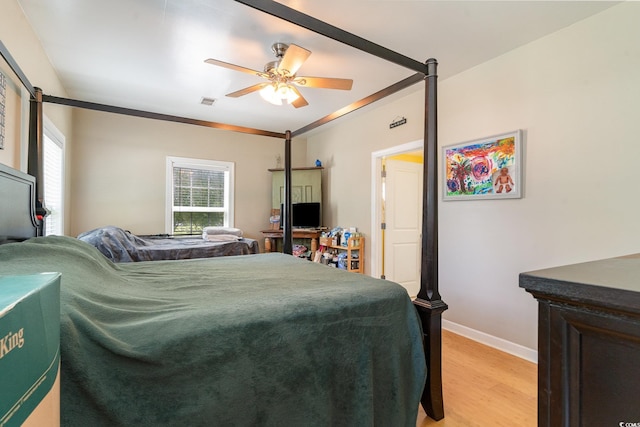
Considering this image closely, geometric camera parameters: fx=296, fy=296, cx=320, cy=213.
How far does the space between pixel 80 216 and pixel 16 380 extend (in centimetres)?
461

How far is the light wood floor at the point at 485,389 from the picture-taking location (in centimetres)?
169

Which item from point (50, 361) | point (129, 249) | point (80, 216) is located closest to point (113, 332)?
point (50, 361)

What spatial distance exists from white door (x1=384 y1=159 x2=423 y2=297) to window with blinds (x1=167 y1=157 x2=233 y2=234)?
2652mm

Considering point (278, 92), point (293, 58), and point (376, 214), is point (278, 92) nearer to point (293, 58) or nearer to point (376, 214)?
point (293, 58)

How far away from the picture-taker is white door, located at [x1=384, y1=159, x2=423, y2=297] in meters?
4.15

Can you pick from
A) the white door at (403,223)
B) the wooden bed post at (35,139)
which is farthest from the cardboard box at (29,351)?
the white door at (403,223)

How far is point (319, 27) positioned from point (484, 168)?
210 centimetres

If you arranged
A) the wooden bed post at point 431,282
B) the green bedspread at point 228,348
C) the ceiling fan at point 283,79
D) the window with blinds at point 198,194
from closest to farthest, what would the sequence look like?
the green bedspread at point 228,348, the wooden bed post at point 431,282, the ceiling fan at point 283,79, the window with blinds at point 198,194

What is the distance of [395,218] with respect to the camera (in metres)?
4.21

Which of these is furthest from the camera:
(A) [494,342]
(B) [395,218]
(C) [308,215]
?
(C) [308,215]

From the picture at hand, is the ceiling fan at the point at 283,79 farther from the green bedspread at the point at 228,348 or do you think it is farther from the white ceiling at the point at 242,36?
the green bedspread at the point at 228,348

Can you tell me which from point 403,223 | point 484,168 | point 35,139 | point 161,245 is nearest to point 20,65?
point 35,139

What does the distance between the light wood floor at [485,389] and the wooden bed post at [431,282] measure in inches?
7.5

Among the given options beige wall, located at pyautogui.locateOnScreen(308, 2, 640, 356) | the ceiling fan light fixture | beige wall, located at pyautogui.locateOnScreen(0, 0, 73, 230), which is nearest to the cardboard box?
beige wall, located at pyautogui.locateOnScreen(0, 0, 73, 230)
